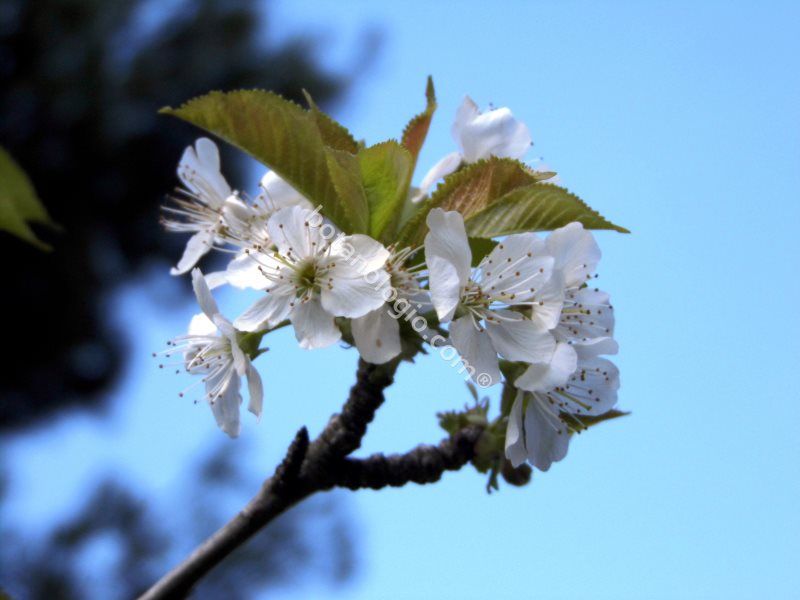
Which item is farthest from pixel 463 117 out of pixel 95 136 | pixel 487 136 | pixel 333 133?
Result: pixel 95 136

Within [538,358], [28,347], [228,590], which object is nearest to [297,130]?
[538,358]

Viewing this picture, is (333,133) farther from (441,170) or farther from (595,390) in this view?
(595,390)

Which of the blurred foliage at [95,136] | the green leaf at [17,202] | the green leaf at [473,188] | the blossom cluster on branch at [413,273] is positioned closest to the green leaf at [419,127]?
the blossom cluster on branch at [413,273]

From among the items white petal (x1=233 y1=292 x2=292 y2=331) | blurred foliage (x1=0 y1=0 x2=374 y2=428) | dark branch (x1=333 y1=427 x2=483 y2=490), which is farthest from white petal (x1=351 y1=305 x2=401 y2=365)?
blurred foliage (x1=0 y1=0 x2=374 y2=428)

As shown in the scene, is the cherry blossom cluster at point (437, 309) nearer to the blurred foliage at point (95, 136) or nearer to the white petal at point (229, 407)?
the white petal at point (229, 407)

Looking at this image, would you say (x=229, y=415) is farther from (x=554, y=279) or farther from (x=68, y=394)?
(x=68, y=394)
